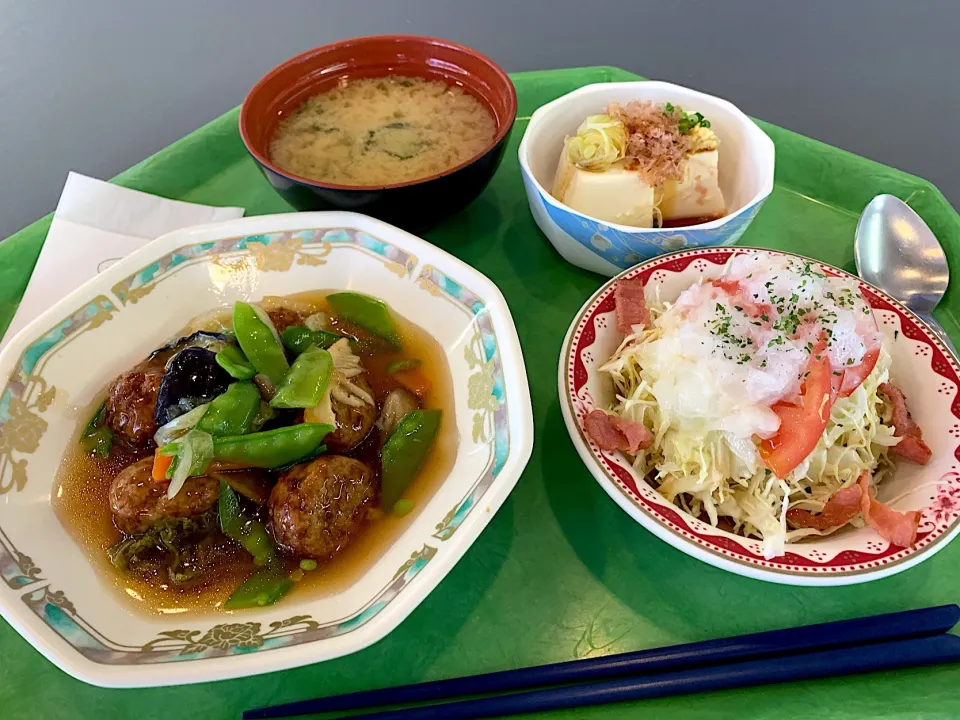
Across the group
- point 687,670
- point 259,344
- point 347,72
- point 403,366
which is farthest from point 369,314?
point 687,670

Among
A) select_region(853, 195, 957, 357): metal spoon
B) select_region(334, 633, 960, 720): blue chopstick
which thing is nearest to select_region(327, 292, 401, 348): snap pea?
select_region(334, 633, 960, 720): blue chopstick

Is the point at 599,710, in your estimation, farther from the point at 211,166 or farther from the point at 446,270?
the point at 211,166

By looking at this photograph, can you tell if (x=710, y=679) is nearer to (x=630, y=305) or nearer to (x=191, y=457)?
(x=630, y=305)

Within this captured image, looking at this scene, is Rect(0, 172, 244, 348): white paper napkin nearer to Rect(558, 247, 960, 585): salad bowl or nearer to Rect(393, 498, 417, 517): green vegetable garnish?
Rect(393, 498, 417, 517): green vegetable garnish

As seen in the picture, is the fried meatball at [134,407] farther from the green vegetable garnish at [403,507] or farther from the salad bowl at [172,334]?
the green vegetable garnish at [403,507]

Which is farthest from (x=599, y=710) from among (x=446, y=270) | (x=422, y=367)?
(x=446, y=270)

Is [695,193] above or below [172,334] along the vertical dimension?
above
